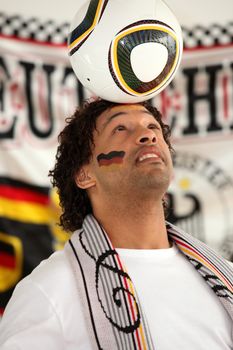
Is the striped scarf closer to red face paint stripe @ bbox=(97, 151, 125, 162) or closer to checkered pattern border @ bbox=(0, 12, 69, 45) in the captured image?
red face paint stripe @ bbox=(97, 151, 125, 162)

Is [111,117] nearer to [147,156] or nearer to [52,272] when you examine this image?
[147,156]

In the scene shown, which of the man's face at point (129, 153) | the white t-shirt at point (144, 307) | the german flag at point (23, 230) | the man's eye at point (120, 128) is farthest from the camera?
the german flag at point (23, 230)

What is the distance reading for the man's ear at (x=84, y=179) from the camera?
1970 mm

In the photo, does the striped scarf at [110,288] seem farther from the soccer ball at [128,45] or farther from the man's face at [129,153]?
the soccer ball at [128,45]

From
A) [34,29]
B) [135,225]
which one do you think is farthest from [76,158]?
[34,29]

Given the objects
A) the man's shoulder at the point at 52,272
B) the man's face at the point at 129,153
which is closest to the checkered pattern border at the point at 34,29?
the man's face at the point at 129,153

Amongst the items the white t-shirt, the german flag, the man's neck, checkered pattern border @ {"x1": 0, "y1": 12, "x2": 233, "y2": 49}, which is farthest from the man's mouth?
checkered pattern border @ {"x1": 0, "y1": 12, "x2": 233, "y2": 49}

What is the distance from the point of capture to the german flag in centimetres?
292

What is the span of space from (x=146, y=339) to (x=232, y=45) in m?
1.84

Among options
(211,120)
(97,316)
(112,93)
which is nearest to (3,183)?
(211,120)

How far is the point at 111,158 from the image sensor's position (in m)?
1.90

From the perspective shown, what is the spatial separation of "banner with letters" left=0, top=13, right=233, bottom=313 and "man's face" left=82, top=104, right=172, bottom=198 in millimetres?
1010

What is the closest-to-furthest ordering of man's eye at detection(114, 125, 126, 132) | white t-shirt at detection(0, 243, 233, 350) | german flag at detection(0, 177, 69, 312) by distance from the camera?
1. white t-shirt at detection(0, 243, 233, 350)
2. man's eye at detection(114, 125, 126, 132)
3. german flag at detection(0, 177, 69, 312)

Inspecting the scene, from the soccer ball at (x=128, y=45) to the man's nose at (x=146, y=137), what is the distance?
10 centimetres
